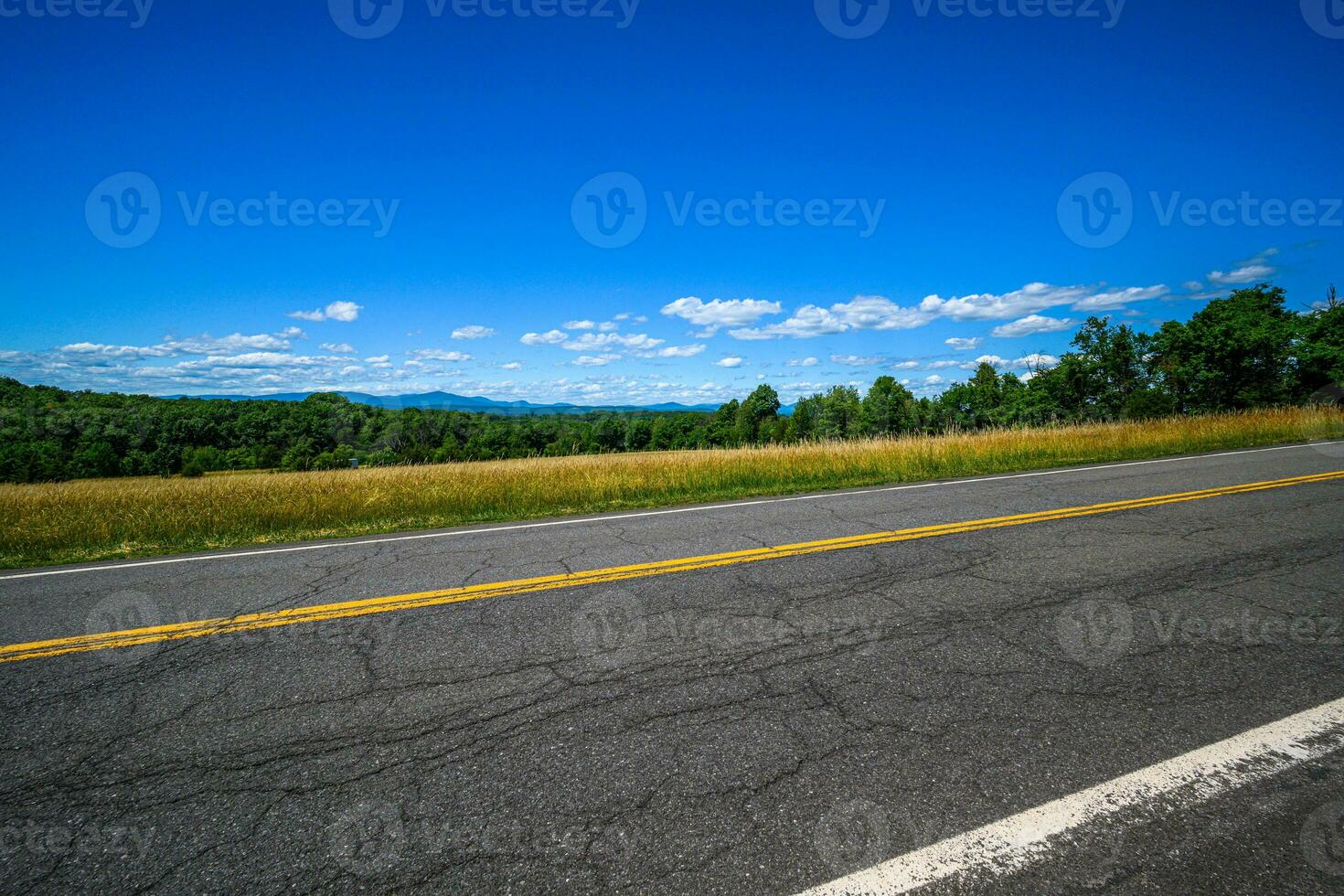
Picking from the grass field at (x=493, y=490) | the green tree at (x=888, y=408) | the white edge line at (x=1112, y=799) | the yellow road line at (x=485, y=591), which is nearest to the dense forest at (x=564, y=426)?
the green tree at (x=888, y=408)

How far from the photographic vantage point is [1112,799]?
2211mm

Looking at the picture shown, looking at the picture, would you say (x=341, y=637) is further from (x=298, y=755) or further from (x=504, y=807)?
(x=504, y=807)

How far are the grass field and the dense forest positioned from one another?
3529 millimetres

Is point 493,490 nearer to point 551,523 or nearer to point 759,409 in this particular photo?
point 551,523

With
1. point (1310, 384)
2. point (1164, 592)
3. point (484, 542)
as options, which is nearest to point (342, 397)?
point (484, 542)

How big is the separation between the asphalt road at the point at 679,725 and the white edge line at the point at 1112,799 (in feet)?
0.14

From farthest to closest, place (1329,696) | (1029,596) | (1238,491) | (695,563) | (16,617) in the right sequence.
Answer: (1238,491) → (695,563) → (16,617) → (1029,596) → (1329,696)

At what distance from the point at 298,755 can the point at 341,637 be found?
1.43 m

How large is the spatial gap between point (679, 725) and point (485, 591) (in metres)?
2.64

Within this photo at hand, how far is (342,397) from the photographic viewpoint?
81.4 m

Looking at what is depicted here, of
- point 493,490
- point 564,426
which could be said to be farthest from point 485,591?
point 564,426

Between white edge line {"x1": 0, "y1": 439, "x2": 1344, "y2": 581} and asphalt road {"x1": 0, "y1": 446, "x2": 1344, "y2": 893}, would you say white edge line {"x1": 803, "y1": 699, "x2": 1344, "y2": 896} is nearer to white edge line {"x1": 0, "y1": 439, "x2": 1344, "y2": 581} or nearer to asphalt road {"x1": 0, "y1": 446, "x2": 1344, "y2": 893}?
asphalt road {"x1": 0, "y1": 446, "x2": 1344, "y2": 893}

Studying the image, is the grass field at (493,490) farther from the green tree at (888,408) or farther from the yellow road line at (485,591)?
the green tree at (888,408)

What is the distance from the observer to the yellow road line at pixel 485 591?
4027mm
